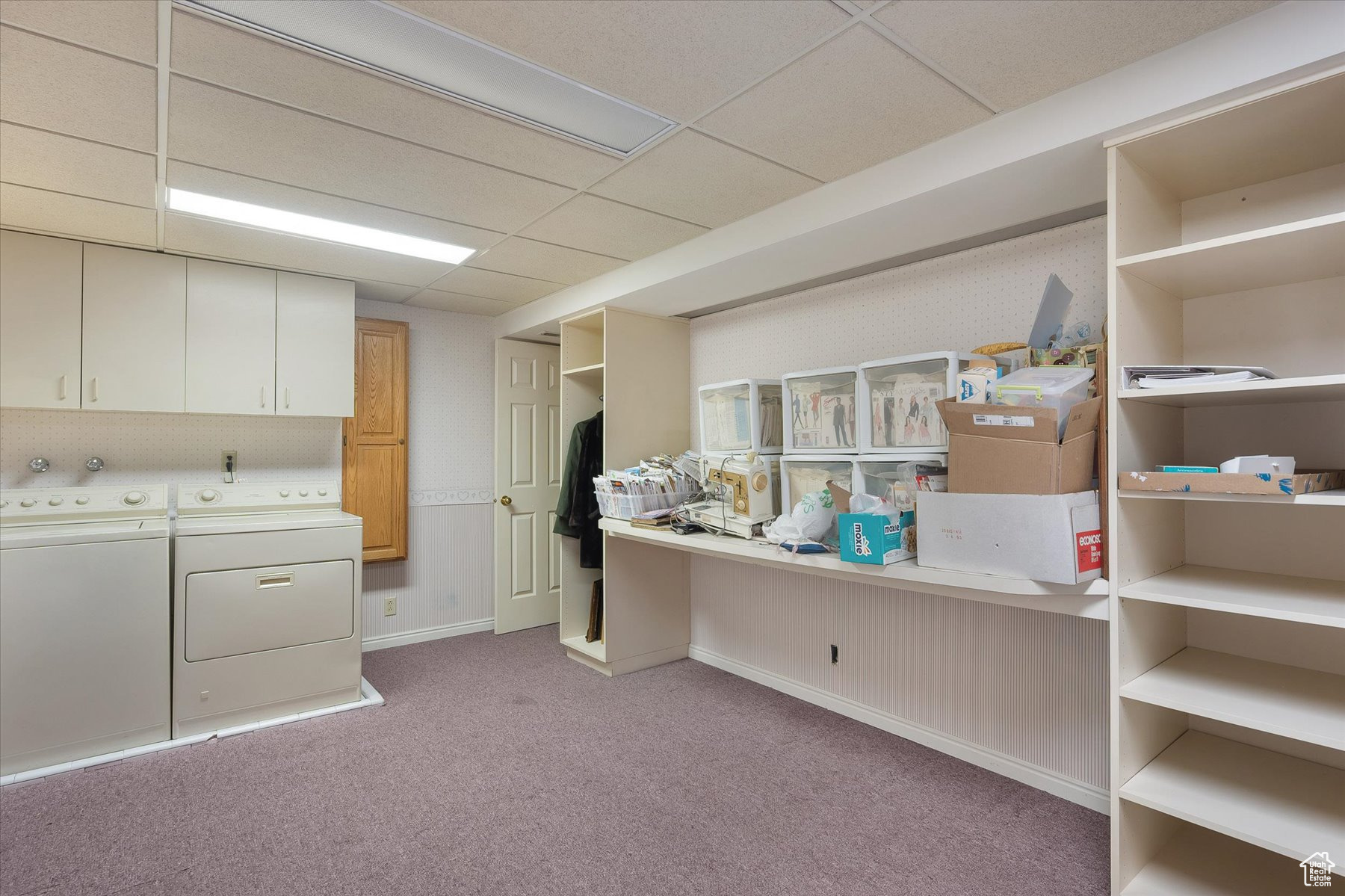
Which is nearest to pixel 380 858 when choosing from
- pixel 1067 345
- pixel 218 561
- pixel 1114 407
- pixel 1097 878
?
pixel 218 561

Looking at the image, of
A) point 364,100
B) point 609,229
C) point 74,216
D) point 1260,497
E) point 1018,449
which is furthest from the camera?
point 609,229

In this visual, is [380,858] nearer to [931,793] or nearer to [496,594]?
[931,793]

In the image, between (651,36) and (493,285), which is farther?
(493,285)

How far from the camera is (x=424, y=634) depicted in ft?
14.4

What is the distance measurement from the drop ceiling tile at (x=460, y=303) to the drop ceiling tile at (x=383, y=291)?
73mm

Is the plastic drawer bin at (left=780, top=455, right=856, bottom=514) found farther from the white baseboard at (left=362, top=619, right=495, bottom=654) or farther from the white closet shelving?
the white baseboard at (left=362, top=619, right=495, bottom=654)

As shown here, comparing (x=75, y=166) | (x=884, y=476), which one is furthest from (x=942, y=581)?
(x=75, y=166)

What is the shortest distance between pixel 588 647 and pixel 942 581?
2.40 meters

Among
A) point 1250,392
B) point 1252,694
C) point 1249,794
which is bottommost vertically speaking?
point 1249,794

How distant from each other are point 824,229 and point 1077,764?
207 cm

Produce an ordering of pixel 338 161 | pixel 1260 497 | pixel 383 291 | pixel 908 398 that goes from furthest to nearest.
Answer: pixel 383 291
pixel 908 398
pixel 338 161
pixel 1260 497

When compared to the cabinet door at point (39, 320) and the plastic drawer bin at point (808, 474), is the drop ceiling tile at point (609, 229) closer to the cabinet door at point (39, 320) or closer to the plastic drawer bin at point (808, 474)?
the plastic drawer bin at point (808, 474)

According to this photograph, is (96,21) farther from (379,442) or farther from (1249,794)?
(1249,794)

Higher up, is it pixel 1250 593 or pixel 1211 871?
pixel 1250 593
